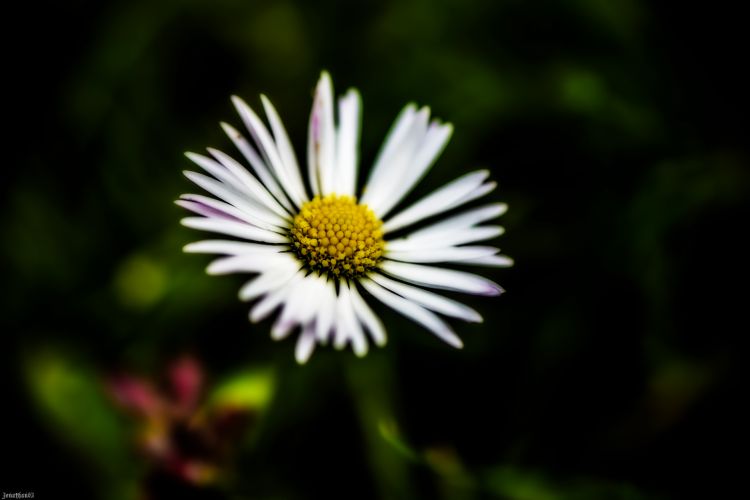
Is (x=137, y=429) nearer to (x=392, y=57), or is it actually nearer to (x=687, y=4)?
(x=392, y=57)

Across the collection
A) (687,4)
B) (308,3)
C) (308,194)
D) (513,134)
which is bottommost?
(308,194)

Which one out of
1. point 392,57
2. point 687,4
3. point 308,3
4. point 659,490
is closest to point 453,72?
point 392,57

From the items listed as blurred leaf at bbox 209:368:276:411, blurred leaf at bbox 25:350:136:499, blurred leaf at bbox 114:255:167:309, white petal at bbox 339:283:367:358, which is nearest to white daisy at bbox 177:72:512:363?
white petal at bbox 339:283:367:358

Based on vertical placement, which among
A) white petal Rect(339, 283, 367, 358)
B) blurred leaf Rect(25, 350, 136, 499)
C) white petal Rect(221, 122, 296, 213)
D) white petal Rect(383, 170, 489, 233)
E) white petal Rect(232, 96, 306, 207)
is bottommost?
blurred leaf Rect(25, 350, 136, 499)

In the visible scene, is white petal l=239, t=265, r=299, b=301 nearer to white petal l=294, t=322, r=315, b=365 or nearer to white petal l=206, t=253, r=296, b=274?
white petal l=206, t=253, r=296, b=274

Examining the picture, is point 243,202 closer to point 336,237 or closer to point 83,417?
point 336,237

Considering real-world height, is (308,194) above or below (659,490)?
above

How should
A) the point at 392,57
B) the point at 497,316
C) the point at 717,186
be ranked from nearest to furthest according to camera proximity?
1. the point at 497,316
2. the point at 717,186
3. the point at 392,57
